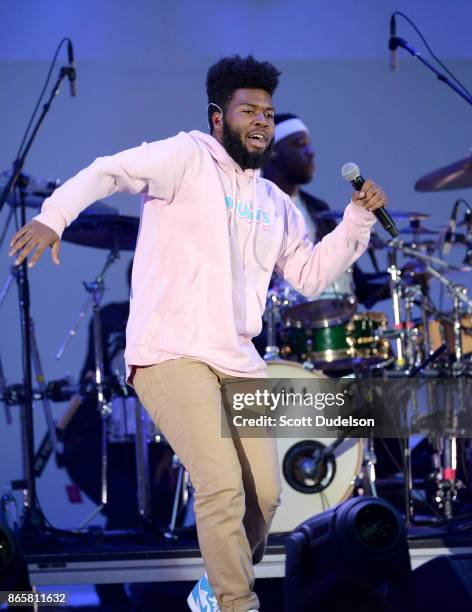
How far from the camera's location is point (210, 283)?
3.38 metres

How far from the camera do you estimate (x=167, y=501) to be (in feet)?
22.0

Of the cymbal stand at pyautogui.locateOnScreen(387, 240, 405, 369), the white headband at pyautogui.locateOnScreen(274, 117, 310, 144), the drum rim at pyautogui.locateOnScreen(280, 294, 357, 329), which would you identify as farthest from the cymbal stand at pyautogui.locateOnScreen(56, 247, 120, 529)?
the cymbal stand at pyautogui.locateOnScreen(387, 240, 405, 369)

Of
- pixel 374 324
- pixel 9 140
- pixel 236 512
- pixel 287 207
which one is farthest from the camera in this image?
pixel 9 140

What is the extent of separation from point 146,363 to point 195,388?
196 millimetres

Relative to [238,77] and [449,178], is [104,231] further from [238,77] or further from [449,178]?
[238,77]

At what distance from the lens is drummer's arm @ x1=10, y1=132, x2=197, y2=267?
3084 millimetres

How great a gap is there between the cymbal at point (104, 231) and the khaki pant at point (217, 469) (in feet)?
8.04

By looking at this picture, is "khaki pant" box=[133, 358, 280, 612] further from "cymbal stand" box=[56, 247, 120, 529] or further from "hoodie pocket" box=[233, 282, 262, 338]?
"cymbal stand" box=[56, 247, 120, 529]

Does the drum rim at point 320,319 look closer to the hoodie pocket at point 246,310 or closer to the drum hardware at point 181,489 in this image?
the drum hardware at point 181,489

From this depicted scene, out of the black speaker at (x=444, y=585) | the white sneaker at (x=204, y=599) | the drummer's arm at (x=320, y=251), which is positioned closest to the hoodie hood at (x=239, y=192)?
the drummer's arm at (x=320, y=251)

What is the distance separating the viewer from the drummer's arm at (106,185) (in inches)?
121

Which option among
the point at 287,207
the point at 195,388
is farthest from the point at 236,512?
the point at 287,207

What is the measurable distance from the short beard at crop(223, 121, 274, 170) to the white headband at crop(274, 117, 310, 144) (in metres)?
3.23

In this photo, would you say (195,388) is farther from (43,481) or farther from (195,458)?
(43,481)
